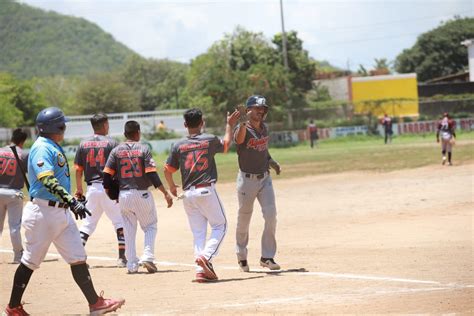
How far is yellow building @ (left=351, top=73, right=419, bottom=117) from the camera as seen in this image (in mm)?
64188

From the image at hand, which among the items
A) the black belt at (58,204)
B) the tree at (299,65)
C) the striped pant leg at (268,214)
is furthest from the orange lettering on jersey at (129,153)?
the tree at (299,65)

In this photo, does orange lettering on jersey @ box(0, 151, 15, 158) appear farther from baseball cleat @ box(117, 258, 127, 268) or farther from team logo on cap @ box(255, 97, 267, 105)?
team logo on cap @ box(255, 97, 267, 105)

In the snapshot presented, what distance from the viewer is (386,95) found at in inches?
2916

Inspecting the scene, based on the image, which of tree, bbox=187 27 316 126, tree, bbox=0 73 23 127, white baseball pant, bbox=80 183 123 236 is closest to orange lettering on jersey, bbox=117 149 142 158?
white baseball pant, bbox=80 183 123 236

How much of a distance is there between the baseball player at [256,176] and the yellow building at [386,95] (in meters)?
53.4

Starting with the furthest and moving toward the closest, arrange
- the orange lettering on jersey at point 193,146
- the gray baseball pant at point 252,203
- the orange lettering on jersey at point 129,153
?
the orange lettering on jersey at point 129,153, the gray baseball pant at point 252,203, the orange lettering on jersey at point 193,146

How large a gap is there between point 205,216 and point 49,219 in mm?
2929

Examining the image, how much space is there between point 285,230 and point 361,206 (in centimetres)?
402

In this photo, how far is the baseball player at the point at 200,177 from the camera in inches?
425

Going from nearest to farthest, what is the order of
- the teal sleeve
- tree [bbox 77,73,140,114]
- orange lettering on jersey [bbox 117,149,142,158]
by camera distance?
the teal sleeve
orange lettering on jersey [bbox 117,149,142,158]
tree [bbox 77,73,140,114]

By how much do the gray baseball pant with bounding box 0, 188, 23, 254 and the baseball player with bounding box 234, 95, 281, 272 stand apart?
4157 mm

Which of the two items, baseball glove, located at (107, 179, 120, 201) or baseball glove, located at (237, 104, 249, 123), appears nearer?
baseball glove, located at (237, 104, 249, 123)

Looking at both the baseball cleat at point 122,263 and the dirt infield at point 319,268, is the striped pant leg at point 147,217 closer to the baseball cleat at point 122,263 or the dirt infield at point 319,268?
the dirt infield at point 319,268

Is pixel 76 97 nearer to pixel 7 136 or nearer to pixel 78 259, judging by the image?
pixel 7 136
